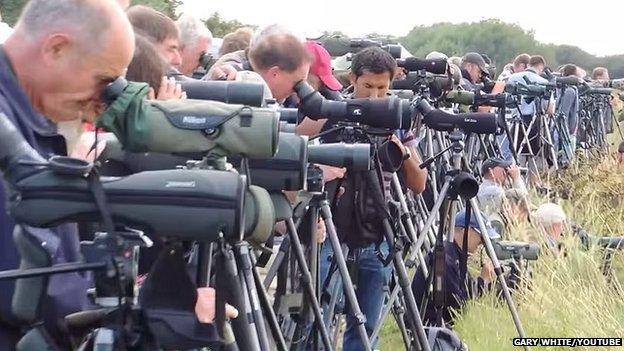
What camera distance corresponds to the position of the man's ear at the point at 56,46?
6.45 ft

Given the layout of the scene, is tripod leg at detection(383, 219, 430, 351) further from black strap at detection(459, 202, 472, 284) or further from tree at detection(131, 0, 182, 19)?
tree at detection(131, 0, 182, 19)

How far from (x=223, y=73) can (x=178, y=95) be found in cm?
137

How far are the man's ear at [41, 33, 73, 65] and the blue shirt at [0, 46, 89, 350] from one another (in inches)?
3.7

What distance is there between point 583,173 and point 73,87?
840 cm

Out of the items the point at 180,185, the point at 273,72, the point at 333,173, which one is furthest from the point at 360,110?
the point at 180,185


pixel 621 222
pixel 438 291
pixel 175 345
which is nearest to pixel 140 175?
pixel 175 345

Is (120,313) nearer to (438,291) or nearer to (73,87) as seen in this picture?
(73,87)

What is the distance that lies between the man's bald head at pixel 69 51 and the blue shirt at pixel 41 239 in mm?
29

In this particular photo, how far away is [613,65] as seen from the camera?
44250mm

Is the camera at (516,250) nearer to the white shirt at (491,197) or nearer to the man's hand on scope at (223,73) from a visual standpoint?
the white shirt at (491,197)

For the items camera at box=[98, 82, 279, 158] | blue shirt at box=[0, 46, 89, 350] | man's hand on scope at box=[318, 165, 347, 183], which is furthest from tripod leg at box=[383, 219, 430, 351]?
blue shirt at box=[0, 46, 89, 350]

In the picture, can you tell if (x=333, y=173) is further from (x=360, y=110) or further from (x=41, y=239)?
(x=41, y=239)

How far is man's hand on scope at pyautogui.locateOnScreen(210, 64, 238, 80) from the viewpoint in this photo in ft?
13.5

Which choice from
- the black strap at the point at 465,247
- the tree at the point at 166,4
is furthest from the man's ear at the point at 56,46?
the tree at the point at 166,4
